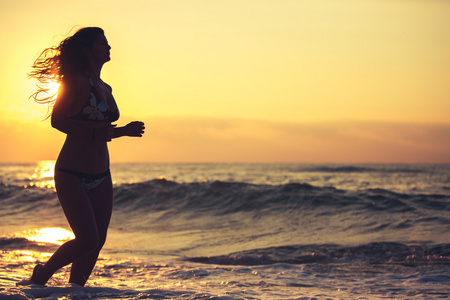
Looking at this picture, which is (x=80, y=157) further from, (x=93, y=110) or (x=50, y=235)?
(x=50, y=235)

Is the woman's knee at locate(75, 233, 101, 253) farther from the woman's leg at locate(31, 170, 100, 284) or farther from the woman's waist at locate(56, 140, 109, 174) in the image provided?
the woman's waist at locate(56, 140, 109, 174)

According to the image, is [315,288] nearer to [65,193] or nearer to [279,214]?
[65,193]

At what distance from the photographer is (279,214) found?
42.4 feet

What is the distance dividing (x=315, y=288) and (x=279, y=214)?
312 inches

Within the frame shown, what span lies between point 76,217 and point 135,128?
30.9 inches

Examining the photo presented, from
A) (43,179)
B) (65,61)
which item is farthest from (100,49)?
(43,179)

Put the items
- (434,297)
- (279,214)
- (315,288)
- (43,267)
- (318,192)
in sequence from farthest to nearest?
(318,192), (279,214), (315,288), (434,297), (43,267)

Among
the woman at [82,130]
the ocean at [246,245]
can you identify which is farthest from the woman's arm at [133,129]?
the ocean at [246,245]

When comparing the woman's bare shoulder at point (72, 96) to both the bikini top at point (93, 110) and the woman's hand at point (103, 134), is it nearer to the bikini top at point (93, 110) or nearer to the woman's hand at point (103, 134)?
the bikini top at point (93, 110)

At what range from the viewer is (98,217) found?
367cm

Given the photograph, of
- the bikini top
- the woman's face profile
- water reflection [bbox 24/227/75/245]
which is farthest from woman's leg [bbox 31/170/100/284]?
water reflection [bbox 24/227/75/245]

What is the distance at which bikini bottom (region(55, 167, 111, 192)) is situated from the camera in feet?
11.3

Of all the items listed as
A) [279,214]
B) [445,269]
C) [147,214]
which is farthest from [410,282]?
[147,214]

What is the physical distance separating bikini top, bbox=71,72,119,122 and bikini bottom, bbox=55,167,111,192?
397 mm
